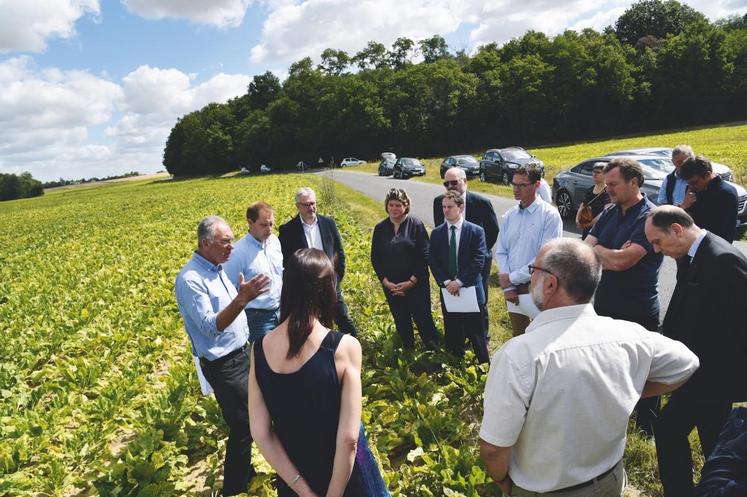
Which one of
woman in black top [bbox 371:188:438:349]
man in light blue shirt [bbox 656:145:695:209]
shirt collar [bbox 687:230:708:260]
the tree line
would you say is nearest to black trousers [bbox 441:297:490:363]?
woman in black top [bbox 371:188:438:349]

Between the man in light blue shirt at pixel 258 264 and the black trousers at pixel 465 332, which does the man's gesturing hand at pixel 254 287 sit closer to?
the man in light blue shirt at pixel 258 264

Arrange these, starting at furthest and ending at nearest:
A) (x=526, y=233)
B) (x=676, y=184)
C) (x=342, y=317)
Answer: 1. (x=676, y=184)
2. (x=342, y=317)
3. (x=526, y=233)

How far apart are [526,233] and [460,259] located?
2.46 ft

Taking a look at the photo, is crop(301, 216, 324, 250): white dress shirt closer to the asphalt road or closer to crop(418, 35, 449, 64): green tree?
the asphalt road

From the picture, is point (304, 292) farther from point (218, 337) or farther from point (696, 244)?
point (696, 244)

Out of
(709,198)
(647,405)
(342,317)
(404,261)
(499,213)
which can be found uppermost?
(709,198)

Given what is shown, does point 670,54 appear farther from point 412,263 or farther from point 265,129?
point 412,263

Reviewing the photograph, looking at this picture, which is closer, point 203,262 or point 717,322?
point 717,322

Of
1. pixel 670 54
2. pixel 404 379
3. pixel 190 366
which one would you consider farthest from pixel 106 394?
pixel 670 54

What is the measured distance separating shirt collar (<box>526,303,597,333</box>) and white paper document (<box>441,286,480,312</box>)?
2769mm

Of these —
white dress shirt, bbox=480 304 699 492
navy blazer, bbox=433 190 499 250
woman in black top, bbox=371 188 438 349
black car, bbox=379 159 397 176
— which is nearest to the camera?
white dress shirt, bbox=480 304 699 492

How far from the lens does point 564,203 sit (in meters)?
13.7

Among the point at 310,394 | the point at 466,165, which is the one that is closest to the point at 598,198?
the point at 310,394

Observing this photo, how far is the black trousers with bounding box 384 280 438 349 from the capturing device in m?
5.42
